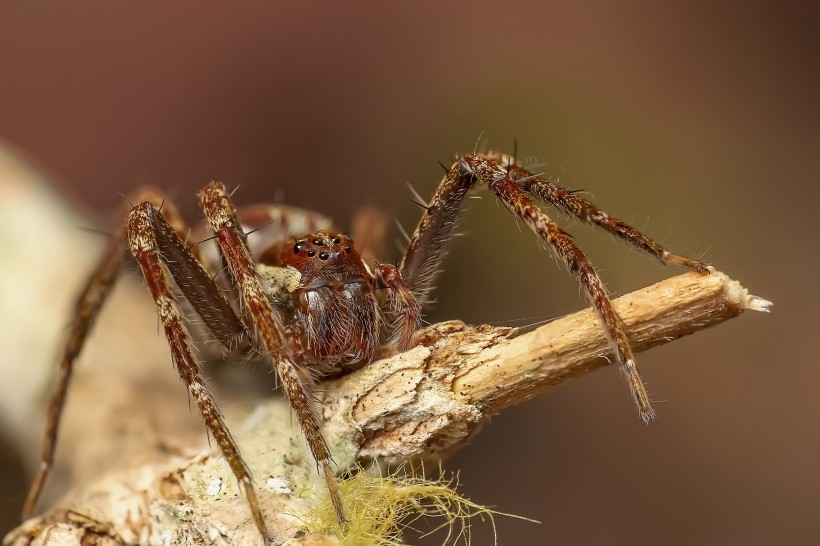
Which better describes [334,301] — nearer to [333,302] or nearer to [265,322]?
[333,302]

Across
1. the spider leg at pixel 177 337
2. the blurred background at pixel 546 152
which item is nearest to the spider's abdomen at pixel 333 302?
the spider leg at pixel 177 337

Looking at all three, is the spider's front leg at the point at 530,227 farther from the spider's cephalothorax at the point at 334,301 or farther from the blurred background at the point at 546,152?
the blurred background at the point at 546,152

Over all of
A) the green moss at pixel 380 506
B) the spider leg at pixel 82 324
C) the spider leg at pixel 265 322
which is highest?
the spider leg at pixel 82 324

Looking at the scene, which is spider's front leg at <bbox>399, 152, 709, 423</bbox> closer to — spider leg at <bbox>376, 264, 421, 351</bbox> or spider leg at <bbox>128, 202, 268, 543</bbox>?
spider leg at <bbox>376, 264, 421, 351</bbox>

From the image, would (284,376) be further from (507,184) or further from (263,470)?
(507,184)

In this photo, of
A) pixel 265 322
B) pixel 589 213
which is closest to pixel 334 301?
pixel 265 322

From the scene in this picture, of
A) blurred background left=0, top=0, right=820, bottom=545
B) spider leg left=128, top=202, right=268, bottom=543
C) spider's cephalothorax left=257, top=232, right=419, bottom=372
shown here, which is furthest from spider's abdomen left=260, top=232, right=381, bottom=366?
blurred background left=0, top=0, right=820, bottom=545

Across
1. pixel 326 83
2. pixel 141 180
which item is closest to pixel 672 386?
pixel 326 83
